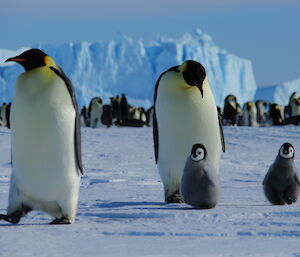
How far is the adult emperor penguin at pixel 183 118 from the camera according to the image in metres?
5.05

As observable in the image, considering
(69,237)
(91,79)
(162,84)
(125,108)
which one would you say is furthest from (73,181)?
(91,79)

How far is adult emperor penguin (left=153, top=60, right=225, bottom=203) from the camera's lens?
505 cm

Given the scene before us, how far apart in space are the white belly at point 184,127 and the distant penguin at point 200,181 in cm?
41

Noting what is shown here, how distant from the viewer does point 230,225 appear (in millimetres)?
3797

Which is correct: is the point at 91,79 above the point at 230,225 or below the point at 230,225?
above

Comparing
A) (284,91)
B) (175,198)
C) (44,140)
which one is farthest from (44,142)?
(284,91)

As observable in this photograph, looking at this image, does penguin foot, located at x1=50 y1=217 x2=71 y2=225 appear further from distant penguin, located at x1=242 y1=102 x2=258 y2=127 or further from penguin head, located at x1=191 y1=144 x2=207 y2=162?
distant penguin, located at x1=242 y1=102 x2=258 y2=127

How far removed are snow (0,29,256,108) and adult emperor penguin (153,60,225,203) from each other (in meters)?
45.8

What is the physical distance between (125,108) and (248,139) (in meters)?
11.6

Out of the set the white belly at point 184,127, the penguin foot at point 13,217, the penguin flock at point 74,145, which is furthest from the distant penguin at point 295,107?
the penguin foot at point 13,217

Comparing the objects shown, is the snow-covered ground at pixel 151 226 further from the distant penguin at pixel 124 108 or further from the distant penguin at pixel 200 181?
the distant penguin at pixel 124 108

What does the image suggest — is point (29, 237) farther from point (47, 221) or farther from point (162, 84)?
point (162, 84)

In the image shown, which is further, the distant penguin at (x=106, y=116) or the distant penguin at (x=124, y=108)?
the distant penguin at (x=124, y=108)

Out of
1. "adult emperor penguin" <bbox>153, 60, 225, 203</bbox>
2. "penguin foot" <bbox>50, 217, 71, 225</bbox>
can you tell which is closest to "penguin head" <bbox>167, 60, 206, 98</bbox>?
"adult emperor penguin" <bbox>153, 60, 225, 203</bbox>
